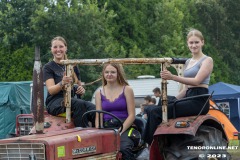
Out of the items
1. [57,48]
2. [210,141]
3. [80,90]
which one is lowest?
[210,141]

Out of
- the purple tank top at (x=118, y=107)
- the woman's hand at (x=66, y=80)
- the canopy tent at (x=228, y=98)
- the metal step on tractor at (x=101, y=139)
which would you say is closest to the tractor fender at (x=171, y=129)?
the metal step on tractor at (x=101, y=139)

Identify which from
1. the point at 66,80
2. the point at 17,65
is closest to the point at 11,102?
the point at 17,65

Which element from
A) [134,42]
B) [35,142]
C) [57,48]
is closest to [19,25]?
[134,42]

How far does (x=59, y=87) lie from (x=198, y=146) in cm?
199

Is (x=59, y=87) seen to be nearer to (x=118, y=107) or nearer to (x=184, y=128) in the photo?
(x=118, y=107)

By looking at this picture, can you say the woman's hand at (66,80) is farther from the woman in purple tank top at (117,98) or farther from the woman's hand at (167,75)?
the woman's hand at (167,75)

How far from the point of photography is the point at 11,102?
920 inches

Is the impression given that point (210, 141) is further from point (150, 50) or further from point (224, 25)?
point (224, 25)

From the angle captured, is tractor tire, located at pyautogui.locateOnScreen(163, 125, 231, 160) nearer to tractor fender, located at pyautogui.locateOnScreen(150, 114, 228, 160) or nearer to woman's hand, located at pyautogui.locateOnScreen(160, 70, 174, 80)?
tractor fender, located at pyautogui.locateOnScreen(150, 114, 228, 160)

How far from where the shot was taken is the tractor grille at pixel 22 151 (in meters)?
6.51

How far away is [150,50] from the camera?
3831cm

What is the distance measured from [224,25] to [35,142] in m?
40.4

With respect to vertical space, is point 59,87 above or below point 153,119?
above

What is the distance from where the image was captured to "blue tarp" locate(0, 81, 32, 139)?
912 inches
